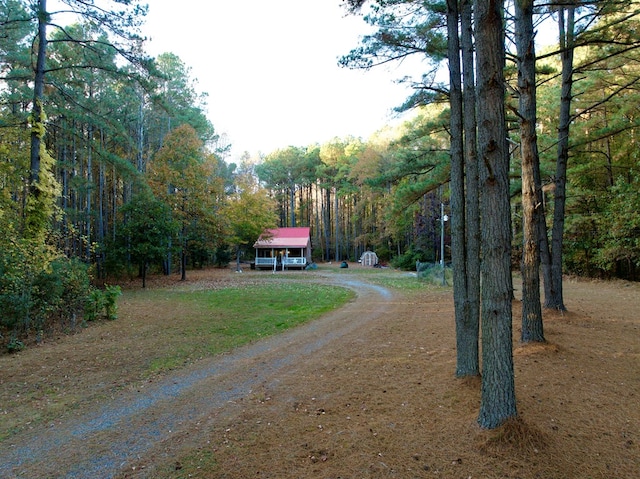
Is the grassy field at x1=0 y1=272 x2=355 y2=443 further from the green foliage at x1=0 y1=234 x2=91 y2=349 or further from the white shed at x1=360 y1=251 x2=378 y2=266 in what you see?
the white shed at x1=360 y1=251 x2=378 y2=266

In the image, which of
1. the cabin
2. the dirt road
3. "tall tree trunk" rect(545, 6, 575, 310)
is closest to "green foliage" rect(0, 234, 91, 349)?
the dirt road

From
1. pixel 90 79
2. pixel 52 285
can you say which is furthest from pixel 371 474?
pixel 90 79

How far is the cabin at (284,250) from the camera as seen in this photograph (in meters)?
31.4

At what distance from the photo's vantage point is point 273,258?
31.2 meters

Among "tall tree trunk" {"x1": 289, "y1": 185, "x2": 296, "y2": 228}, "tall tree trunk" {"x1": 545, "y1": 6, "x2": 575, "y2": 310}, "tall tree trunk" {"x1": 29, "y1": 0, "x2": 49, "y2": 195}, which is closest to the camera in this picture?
"tall tree trunk" {"x1": 545, "y1": 6, "x2": 575, "y2": 310}

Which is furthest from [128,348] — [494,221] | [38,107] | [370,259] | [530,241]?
[370,259]

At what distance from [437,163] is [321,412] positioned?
636cm

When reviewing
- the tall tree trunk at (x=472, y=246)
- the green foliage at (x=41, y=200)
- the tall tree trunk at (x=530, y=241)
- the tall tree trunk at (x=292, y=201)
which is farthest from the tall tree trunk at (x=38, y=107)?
the tall tree trunk at (x=292, y=201)

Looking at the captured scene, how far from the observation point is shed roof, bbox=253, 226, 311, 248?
104 ft

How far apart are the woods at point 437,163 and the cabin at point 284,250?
218cm

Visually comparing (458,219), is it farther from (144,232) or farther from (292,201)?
(292,201)

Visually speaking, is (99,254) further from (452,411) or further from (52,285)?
(452,411)

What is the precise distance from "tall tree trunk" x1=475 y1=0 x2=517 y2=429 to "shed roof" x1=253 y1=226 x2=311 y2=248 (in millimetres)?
26503

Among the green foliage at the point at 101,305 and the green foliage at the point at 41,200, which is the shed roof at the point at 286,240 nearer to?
the green foliage at the point at 101,305
